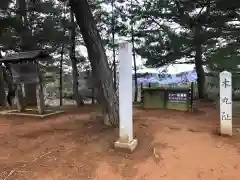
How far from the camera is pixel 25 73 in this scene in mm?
8805

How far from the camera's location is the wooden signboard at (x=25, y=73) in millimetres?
8648

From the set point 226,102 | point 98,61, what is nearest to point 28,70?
point 98,61

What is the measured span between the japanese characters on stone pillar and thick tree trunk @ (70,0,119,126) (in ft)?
6.62

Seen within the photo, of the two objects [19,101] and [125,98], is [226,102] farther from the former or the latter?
[19,101]

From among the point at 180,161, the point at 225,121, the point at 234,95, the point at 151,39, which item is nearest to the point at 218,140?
the point at 225,121

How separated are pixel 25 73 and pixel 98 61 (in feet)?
13.8

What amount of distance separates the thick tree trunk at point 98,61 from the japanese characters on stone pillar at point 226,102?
2.02 meters

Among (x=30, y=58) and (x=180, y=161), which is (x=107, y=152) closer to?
(x=180, y=161)

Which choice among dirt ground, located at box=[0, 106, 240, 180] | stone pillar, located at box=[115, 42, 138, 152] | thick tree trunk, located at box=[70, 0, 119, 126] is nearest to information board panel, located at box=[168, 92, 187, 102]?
dirt ground, located at box=[0, 106, 240, 180]

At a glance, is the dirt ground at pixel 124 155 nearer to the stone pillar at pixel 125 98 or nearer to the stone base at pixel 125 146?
the stone base at pixel 125 146

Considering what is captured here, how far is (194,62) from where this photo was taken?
12.3 metres

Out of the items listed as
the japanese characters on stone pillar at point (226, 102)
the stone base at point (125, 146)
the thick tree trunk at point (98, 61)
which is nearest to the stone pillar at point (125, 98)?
the stone base at point (125, 146)

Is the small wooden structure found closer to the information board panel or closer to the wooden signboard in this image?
the wooden signboard

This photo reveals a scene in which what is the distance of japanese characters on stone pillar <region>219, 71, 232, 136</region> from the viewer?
16.5ft
